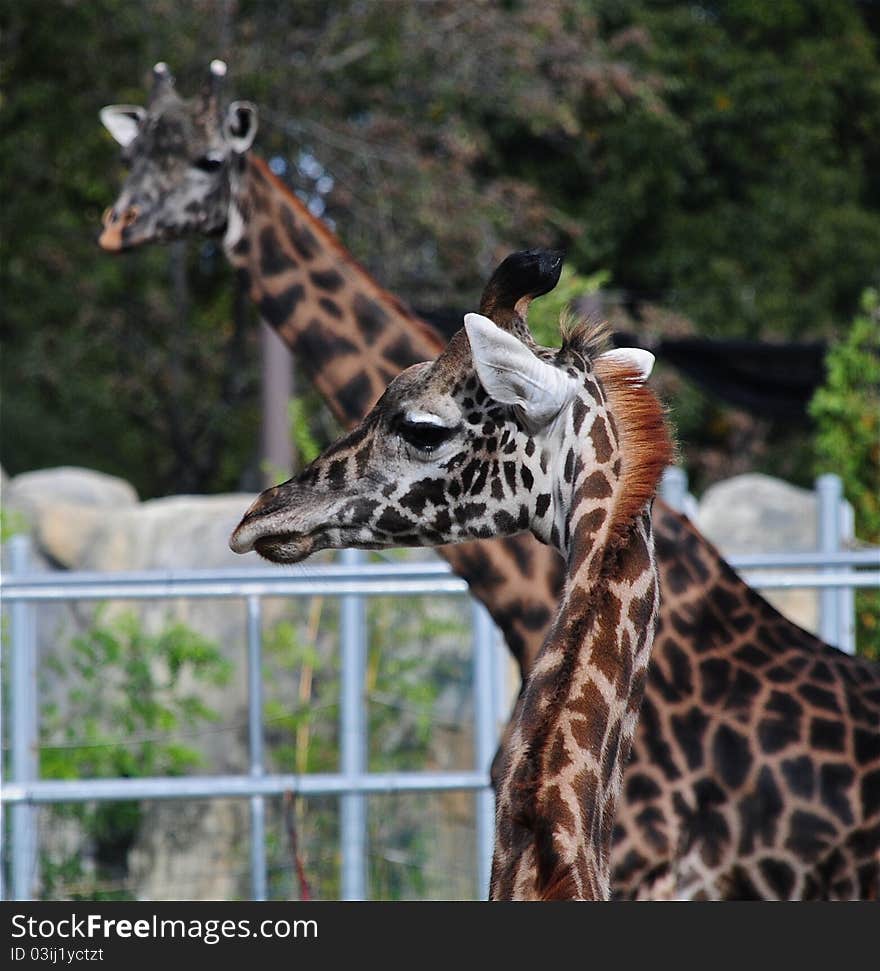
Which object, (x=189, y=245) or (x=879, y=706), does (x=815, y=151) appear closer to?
(x=189, y=245)

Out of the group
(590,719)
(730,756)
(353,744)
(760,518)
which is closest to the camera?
(590,719)

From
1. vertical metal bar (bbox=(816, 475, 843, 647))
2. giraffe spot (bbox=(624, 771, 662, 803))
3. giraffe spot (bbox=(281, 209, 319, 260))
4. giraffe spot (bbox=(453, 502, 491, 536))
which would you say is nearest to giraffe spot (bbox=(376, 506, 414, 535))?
giraffe spot (bbox=(453, 502, 491, 536))

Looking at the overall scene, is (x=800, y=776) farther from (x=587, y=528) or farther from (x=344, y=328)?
(x=344, y=328)

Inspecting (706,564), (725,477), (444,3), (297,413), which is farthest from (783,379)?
(725,477)

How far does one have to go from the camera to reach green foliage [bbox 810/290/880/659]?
7777 millimetres

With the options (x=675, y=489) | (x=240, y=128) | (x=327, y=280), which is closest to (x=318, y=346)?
(x=327, y=280)

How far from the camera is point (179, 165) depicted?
17.3 feet

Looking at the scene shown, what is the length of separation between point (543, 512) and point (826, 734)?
52.6 inches

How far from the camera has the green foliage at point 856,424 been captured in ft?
25.5

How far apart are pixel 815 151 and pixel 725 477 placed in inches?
141

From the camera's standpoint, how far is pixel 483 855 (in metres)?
5.29

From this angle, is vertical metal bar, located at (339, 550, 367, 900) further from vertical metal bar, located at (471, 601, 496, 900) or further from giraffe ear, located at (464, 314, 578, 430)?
giraffe ear, located at (464, 314, 578, 430)

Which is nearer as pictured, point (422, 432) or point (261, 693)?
point (422, 432)

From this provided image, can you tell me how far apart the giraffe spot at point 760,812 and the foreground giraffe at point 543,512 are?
1.18 meters
